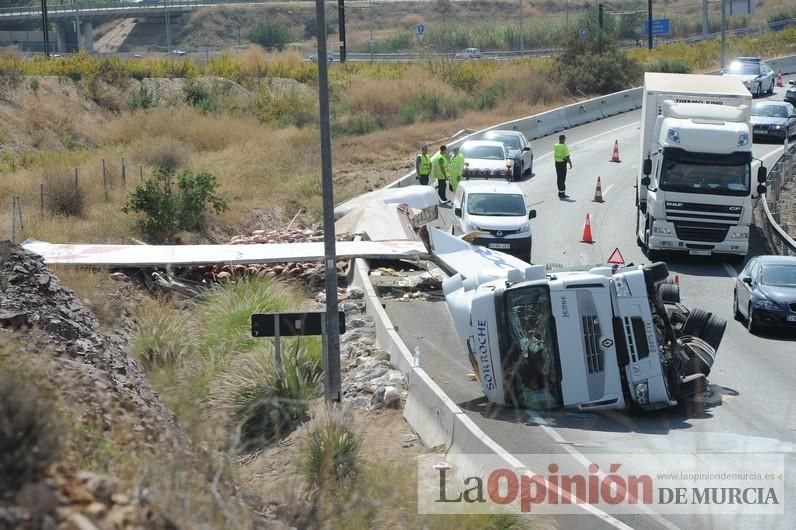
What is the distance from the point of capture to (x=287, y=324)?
15.0 metres

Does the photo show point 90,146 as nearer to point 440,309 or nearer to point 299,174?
point 299,174

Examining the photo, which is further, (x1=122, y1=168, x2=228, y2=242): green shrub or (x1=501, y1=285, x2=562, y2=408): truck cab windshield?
(x1=122, y1=168, x2=228, y2=242): green shrub

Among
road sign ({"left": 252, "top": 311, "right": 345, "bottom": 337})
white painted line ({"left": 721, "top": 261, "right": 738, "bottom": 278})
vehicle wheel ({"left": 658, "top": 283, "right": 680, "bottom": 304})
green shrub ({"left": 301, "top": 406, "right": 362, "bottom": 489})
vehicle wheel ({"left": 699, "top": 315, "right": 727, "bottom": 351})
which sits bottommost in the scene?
white painted line ({"left": 721, "top": 261, "right": 738, "bottom": 278})

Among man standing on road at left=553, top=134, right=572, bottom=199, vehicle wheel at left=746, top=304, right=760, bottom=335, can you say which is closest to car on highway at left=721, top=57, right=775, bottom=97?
man standing on road at left=553, top=134, right=572, bottom=199

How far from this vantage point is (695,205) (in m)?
25.5

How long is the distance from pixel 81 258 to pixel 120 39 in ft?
414

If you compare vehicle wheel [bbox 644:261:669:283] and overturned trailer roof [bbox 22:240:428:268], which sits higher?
vehicle wheel [bbox 644:261:669:283]

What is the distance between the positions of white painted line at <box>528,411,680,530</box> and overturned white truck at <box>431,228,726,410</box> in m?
0.45

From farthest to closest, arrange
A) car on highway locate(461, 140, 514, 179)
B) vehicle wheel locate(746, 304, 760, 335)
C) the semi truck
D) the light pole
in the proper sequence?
1. car on highway locate(461, 140, 514, 179)
2. the semi truck
3. vehicle wheel locate(746, 304, 760, 335)
4. the light pole

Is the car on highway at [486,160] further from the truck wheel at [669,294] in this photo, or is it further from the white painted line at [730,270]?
the truck wheel at [669,294]

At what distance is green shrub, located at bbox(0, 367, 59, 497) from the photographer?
6389mm

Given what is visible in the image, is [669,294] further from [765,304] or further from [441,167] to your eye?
[441,167]

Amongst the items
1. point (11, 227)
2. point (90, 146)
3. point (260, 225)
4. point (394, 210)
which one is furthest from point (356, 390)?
point (90, 146)

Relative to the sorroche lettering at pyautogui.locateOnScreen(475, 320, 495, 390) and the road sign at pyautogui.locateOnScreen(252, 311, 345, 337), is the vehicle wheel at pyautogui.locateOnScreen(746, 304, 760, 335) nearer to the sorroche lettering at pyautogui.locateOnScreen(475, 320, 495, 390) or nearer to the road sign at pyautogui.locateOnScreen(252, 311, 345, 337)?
the sorroche lettering at pyautogui.locateOnScreen(475, 320, 495, 390)
